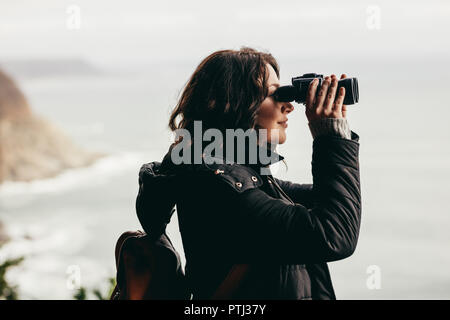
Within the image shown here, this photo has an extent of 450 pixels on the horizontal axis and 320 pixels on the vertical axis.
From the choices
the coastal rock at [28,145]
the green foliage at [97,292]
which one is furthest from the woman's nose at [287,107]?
the coastal rock at [28,145]

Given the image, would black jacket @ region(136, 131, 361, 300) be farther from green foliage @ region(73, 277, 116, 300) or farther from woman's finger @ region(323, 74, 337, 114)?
green foliage @ region(73, 277, 116, 300)

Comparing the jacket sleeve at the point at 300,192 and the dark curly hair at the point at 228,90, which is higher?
the dark curly hair at the point at 228,90

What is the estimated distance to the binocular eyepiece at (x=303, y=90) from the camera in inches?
48.0

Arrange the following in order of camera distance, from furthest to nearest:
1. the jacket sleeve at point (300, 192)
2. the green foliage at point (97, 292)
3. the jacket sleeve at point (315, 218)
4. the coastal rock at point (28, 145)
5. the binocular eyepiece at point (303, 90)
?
the coastal rock at point (28, 145), the green foliage at point (97, 292), the jacket sleeve at point (300, 192), the binocular eyepiece at point (303, 90), the jacket sleeve at point (315, 218)

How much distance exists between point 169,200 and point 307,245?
32 cm

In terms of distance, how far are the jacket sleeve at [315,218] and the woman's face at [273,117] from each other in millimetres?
117

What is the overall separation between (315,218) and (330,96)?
0.25m

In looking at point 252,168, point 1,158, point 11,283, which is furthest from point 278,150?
point 1,158

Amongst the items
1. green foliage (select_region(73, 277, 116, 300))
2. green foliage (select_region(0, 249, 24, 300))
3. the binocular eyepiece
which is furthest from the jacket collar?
green foliage (select_region(0, 249, 24, 300))

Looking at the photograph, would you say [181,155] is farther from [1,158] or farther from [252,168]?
[1,158]

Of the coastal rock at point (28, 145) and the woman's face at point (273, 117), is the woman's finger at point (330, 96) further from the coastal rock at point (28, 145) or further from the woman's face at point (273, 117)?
the coastal rock at point (28, 145)

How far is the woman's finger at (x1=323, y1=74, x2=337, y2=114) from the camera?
119cm
